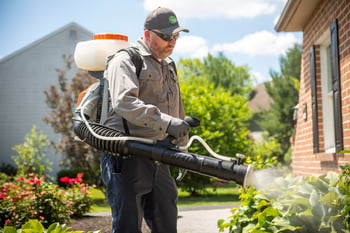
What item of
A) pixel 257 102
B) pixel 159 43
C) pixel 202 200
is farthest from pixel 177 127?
pixel 257 102

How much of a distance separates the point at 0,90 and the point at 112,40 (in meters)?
22.3

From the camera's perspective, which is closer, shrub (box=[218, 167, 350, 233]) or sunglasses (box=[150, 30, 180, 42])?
sunglasses (box=[150, 30, 180, 42])

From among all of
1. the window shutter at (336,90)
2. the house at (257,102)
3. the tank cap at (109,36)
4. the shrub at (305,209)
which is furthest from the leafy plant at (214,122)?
the house at (257,102)

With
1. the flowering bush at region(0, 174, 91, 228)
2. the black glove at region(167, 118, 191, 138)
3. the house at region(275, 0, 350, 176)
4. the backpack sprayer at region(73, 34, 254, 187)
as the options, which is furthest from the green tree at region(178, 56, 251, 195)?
the black glove at region(167, 118, 191, 138)

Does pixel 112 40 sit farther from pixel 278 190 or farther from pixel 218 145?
pixel 218 145

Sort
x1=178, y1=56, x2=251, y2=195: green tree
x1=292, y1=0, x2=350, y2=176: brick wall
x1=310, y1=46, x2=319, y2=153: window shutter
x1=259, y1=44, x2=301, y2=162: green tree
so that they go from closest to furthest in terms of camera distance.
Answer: x1=292, y1=0, x2=350, y2=176: brick wall, x1=310, y1=46, x2=319, y2=153: window shutter, x1=178, y1=56, x2=251, y2=195: green tree, x1=259, y1=44, x2=301, y2=162: green tree

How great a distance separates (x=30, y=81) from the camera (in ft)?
75.6

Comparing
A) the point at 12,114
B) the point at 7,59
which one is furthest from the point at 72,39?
the point at 12,114

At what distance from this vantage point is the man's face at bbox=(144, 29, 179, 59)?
8.78 feet

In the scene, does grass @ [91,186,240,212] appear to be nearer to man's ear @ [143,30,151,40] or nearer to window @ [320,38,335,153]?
window @ [320,38,335,153]

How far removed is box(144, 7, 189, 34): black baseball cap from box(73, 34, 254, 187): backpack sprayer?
464 millimetres

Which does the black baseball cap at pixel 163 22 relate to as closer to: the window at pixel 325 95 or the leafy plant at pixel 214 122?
the window at pixel 325 95

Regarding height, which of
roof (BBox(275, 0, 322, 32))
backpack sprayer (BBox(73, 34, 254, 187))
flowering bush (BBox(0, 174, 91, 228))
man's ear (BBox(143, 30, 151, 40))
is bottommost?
flowering bush (BBox(0, 174, 91, 228))

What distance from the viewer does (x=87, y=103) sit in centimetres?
272
